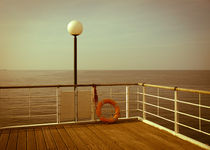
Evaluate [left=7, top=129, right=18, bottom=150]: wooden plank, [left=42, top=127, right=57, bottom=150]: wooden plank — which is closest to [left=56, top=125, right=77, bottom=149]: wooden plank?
[left=42, top=127, right=57, bottom=150]: wooden plank

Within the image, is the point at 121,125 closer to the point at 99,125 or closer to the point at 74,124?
the point at 99,125

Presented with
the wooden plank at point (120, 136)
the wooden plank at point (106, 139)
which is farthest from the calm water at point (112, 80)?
the wooden plank at point (106, 139)

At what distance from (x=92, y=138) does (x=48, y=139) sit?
1.93 ft

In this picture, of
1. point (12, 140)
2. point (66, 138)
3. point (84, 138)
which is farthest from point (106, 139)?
point (12, 140)

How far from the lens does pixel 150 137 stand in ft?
9.62

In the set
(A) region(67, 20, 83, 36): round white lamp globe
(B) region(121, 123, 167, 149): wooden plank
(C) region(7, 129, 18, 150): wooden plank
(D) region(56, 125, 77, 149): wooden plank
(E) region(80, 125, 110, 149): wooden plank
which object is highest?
(A) region(67, 20, 83, 36): round white lamp globe

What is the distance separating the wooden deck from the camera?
2.59 meters

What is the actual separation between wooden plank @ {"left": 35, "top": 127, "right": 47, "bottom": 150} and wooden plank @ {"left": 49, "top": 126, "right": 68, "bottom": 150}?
15 centimetres

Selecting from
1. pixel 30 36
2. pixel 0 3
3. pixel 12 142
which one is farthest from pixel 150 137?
pixel 30 36

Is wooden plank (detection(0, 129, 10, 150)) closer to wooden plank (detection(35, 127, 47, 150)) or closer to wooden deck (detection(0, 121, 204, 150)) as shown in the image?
wooden deck (detection(0, 121, 204, 150))

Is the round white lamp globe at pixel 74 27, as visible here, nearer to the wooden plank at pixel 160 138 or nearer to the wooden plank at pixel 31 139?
the wooden plank at pixel 31 139

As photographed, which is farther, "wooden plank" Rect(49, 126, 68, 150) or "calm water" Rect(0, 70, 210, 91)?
"calm water" Rect(0, 70, 210, 91)

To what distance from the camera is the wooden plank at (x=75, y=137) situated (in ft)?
8.54

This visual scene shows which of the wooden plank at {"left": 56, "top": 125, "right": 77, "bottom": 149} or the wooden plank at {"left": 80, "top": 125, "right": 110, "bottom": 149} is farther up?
the wooden plank at {"left": 80, "top": 125, "right": 110, "bottom": 149}
